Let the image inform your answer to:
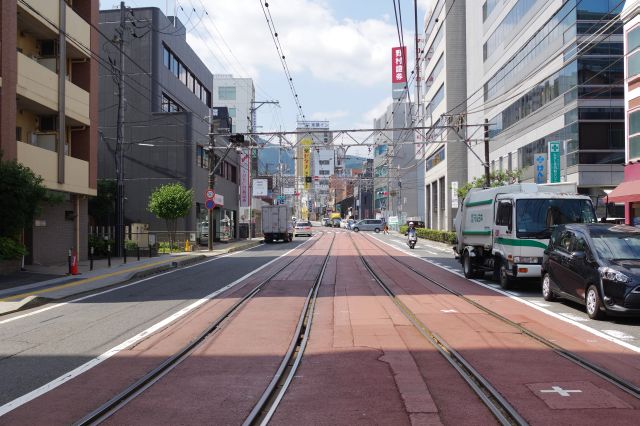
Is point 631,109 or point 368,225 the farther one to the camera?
point 368,225

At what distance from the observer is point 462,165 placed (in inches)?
2327

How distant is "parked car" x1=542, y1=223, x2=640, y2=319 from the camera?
1002 cm

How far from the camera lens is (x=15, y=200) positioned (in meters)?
18.3

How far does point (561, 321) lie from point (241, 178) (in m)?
51.1

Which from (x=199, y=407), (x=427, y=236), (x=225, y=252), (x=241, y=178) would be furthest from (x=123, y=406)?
(x=241, y=178)

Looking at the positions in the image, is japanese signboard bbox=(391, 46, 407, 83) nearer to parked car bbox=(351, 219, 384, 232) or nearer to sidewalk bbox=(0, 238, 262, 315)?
parked car bbox=(351, 219, 384, 232)

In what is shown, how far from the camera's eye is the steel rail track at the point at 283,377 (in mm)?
5398

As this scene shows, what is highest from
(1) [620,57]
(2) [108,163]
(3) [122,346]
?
(1) [620,57]

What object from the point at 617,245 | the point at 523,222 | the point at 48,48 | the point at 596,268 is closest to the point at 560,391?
the point at 596,268

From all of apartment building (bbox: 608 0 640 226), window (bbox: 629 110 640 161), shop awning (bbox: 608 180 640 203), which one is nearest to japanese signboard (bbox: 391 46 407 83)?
apartment building (bbox: 608 0 640 226)

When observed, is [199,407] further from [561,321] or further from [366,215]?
[366,215]

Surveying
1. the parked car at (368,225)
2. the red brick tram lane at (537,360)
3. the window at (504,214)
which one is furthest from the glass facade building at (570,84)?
the parked car at (368,225)

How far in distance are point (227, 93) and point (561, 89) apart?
70848mm

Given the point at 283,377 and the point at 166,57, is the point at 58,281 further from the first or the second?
the point at 166,57
